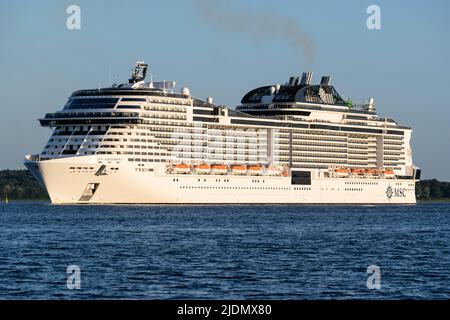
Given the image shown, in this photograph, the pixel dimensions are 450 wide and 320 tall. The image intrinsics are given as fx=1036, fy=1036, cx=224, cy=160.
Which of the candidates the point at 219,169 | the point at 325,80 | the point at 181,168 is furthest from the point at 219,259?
the point at 325,80

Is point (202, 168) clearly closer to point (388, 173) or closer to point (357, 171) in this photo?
point (357, 171)

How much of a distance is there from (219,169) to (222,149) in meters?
5.01

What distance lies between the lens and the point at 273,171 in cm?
12950

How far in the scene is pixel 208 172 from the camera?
121188mm

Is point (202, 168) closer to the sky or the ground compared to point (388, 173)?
closer to the ground

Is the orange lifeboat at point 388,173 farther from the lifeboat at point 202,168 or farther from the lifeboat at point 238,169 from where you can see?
the lifeboat at point 202,168

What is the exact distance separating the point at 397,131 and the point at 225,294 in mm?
124982

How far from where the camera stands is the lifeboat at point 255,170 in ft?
412

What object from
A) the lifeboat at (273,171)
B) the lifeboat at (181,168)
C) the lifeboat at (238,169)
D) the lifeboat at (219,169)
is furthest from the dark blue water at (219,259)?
the lifeboat at (273,171)

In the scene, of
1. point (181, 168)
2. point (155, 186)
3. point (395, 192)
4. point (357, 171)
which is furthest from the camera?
point (395, 192)

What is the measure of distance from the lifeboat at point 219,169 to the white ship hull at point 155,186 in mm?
872

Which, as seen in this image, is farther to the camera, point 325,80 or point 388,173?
point 325,80

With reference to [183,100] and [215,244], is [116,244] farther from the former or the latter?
[183,100]
